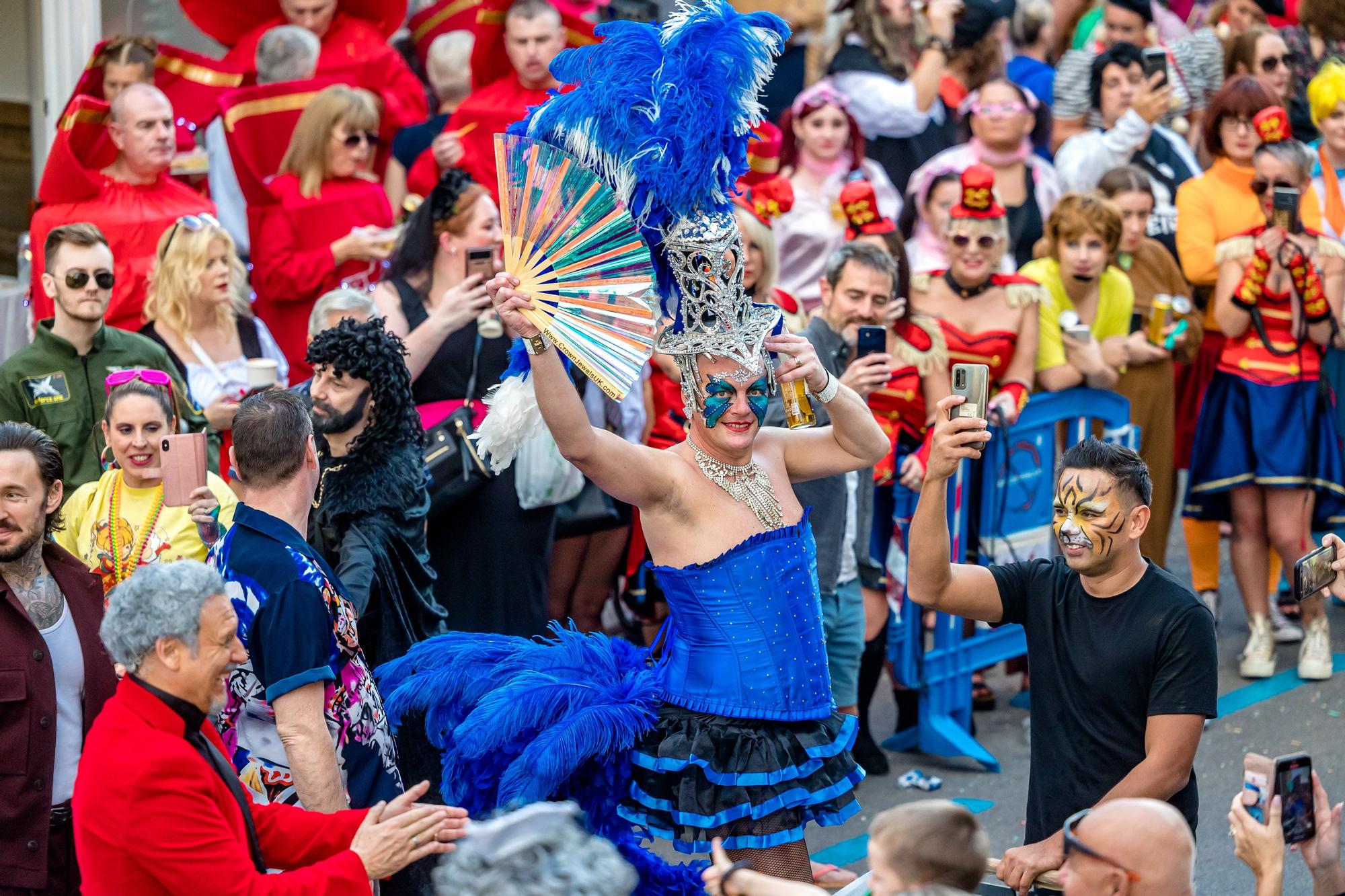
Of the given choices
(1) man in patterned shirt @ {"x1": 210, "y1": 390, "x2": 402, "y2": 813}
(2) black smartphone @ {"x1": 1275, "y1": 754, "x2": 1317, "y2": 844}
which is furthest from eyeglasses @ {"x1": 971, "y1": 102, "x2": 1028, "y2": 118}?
(2) black smartphone @ {"x1": 1275, "y1": 754, "x2": 1317, "y2": 844}

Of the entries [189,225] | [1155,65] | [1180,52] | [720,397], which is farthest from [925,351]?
[1180,52]

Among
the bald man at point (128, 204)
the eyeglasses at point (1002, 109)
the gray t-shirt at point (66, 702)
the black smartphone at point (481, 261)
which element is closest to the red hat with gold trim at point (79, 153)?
the bald man at point (128, 204)

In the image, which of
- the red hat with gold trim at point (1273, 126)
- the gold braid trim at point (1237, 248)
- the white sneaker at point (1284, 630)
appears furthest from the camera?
the white sneaker at point (1284, 630)

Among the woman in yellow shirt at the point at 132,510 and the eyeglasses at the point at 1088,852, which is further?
the woman in yellow shirt at the point at 132,510

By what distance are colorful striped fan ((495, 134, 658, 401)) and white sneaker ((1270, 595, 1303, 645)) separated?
4.74 meters

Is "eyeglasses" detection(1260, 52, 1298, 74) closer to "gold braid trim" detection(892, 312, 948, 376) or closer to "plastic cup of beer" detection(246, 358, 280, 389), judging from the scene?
"gold braid trim" detection(892, 312, 948, 376)

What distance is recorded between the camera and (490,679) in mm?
4352

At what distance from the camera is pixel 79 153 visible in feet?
22.2

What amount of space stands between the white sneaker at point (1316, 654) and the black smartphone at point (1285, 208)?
179cm

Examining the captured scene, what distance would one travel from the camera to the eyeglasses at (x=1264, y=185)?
7555mm

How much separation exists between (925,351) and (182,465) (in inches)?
125

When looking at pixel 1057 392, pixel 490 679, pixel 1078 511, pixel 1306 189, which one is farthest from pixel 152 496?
pixel 1306 189

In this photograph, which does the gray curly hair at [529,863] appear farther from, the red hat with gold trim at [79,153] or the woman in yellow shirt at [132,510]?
the red hat with gold trim at [79,153]

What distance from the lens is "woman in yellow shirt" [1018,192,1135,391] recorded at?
7051mm
